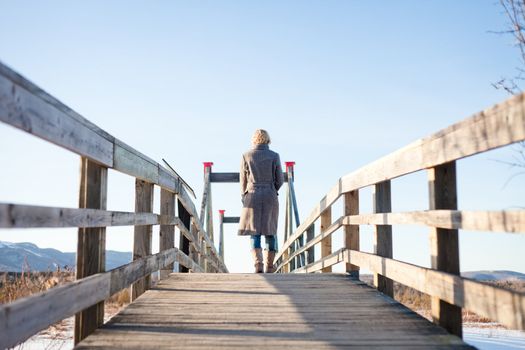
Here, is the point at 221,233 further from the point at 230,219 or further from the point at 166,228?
the point at 166,228

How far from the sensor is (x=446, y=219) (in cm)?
311

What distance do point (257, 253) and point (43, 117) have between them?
6040 mm

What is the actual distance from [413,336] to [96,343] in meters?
1.84

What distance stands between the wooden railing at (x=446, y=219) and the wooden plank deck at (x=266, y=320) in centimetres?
26

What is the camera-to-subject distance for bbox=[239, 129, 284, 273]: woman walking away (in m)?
7.91

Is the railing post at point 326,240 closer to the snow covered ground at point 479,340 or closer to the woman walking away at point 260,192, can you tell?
the woman walking away at point 260,192

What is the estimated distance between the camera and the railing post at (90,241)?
333 centimetres

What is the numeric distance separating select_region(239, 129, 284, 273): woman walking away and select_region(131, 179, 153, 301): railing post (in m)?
3.29

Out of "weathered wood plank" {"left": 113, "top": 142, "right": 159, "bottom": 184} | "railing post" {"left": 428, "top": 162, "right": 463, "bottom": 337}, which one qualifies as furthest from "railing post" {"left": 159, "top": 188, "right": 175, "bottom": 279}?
"railing post" {"left": 428, "top": 162, "right": 463, "bottom": 337}

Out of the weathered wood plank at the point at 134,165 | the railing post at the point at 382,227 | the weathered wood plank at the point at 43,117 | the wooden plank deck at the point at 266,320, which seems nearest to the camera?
the weathered wood plank at the point at 43,117

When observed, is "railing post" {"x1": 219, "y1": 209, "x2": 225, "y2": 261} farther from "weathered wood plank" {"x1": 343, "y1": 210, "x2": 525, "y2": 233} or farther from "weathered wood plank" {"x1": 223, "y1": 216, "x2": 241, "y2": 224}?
"weathered wood plank" {"x1": 343, "y1": 210, "x2": 525, "y2": 233}

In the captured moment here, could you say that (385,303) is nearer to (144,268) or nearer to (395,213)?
(395,213)

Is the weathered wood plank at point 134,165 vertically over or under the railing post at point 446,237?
over

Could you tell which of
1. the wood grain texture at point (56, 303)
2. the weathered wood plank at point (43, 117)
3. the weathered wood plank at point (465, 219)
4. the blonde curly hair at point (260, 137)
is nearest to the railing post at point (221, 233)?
the blonde curly hair at point (260, 137)
